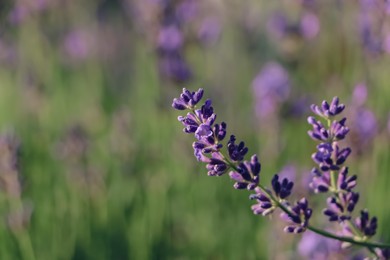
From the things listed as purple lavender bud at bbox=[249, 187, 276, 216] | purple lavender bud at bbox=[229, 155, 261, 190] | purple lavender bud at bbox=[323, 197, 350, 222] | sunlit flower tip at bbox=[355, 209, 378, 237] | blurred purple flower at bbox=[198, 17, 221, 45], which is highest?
blurred purple flower at bbox=[198, 17, 221, 45]

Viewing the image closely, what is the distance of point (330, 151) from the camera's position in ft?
4.24

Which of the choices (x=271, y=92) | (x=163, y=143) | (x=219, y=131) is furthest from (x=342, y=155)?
(x=163, y=143)

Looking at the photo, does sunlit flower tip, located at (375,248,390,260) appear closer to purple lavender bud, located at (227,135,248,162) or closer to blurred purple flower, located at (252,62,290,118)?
purple lavender bud, located at (227,135,248,162)

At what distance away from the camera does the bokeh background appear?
8.41ft

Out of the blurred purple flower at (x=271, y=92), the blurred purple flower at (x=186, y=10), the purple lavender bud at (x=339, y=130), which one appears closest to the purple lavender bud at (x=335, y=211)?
the purple lavender bud at (x=339, y=130)

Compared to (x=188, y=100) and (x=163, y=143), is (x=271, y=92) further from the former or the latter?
(x=188, y=100)

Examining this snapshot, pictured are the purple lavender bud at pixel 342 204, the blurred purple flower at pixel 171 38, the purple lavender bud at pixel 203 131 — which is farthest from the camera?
the blurred purple flower at pixel 171 38

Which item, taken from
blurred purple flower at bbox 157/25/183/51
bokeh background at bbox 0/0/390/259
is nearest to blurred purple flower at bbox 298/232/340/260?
bokeh background at bbox 0/0/390/259

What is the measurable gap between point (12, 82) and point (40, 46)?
560mm

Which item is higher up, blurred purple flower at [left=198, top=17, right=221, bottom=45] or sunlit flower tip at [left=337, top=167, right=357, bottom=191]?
blurred purple flower at [left=198, top=17, right=221, bottom=45]

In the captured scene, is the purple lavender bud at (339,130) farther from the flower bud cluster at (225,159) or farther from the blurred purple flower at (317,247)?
the blurred purple flower at (317,247)

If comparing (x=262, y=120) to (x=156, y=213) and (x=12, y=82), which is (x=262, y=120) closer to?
(x=156, y=213)

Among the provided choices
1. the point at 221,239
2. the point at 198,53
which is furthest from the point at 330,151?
the point at 198,53

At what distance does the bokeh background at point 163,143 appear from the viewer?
256 cm
